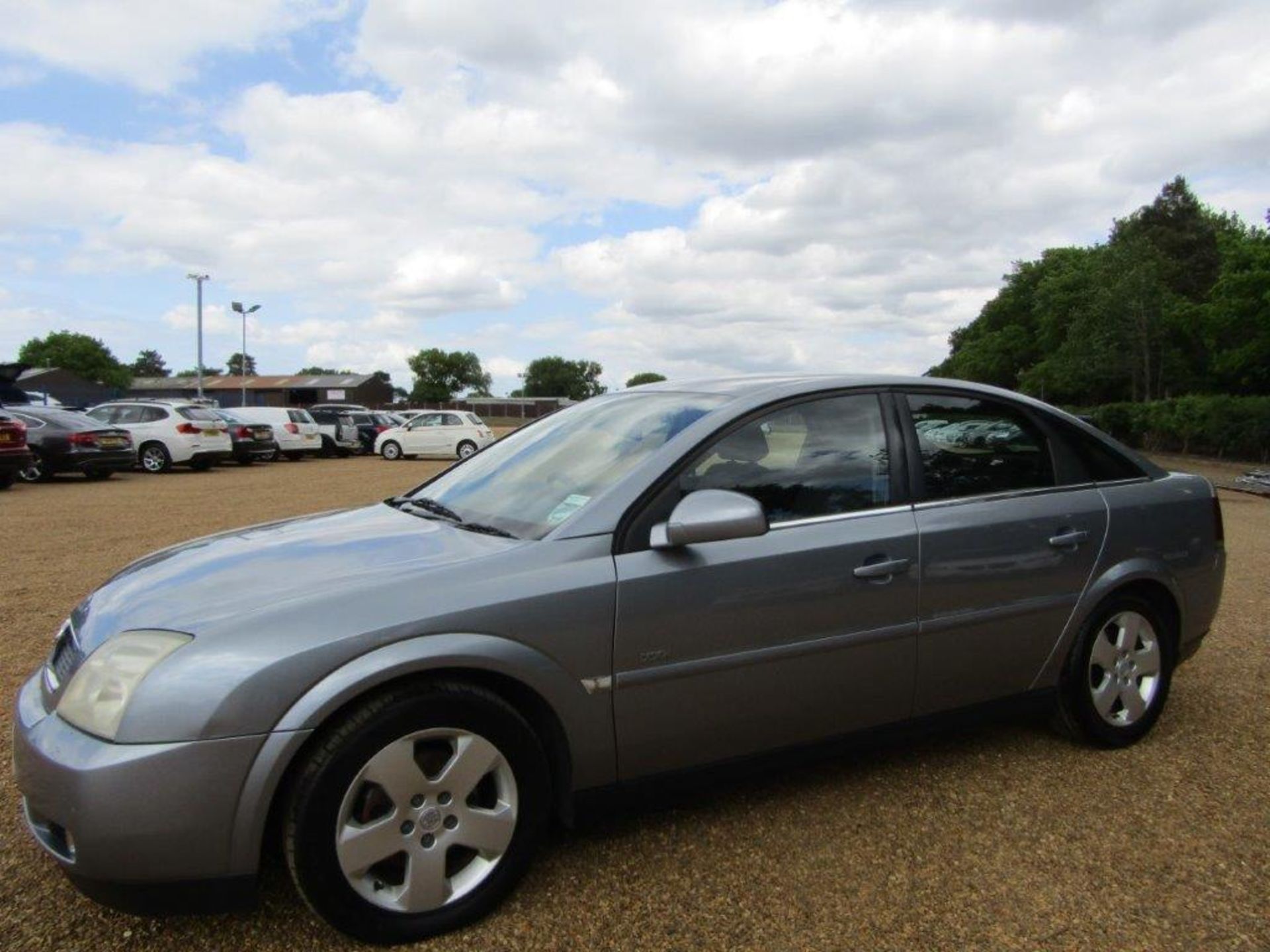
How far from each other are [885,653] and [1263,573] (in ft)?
21.3

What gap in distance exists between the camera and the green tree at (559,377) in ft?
458

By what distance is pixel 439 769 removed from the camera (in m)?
2.44

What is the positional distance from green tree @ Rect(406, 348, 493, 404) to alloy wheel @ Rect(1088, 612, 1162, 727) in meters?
121

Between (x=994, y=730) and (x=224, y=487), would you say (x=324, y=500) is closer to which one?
(x=224, y=487)

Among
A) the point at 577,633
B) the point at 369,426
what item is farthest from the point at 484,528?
the point at 369,426

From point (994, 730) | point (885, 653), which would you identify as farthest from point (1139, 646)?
point (885, 653)

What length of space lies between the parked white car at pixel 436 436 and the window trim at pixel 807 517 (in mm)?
25852

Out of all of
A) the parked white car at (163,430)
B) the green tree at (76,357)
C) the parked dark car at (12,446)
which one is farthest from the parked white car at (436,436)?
the green tree at (76,357)

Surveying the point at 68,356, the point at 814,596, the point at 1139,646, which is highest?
the point at 68,356

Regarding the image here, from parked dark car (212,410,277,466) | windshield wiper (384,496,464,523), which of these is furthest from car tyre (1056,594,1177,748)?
parked dark car (212,410,277,466)

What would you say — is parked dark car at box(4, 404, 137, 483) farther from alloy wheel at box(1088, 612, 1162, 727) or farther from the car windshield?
alloy wheel at box(1088, 612, 1162, 727)

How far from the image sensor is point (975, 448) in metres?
3.56

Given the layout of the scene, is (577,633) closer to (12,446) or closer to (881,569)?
(881,569)

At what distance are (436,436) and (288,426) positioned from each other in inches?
186
